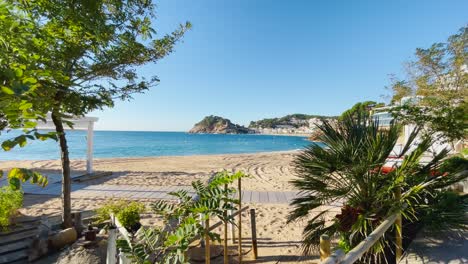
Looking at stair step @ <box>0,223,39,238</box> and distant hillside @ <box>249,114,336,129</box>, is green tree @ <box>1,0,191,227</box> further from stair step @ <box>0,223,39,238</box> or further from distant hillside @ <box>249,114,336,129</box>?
distant hillside @ <box>249,114,336,129</box>

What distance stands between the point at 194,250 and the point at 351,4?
39.4 ft

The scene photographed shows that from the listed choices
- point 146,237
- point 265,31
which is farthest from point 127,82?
point 265,31

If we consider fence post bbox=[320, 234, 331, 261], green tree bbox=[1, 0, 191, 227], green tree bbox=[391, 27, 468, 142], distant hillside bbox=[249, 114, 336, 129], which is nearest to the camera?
fence post bbox=[320, 234, 331, 261]

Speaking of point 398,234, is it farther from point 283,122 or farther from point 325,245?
point 283,122

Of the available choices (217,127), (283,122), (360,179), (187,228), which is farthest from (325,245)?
(283,122)

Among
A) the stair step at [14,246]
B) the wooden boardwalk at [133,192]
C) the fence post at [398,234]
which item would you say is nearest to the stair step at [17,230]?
the stair step at [14,246]

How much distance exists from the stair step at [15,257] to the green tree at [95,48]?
724 millimetres

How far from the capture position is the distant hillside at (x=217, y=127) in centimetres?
12766

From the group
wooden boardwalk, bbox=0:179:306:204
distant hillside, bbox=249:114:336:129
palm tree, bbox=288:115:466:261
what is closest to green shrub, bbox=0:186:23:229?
wooden boardwalk, bbox=0:179:306:204

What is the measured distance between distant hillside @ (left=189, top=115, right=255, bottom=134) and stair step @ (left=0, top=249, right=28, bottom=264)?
4828 inches

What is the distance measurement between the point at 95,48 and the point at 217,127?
411 ft

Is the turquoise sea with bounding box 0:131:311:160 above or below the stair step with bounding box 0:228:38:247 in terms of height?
below

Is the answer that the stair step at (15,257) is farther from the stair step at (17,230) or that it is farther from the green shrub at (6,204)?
the green shrub at (6,204)

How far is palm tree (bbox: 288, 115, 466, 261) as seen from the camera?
298 cm
